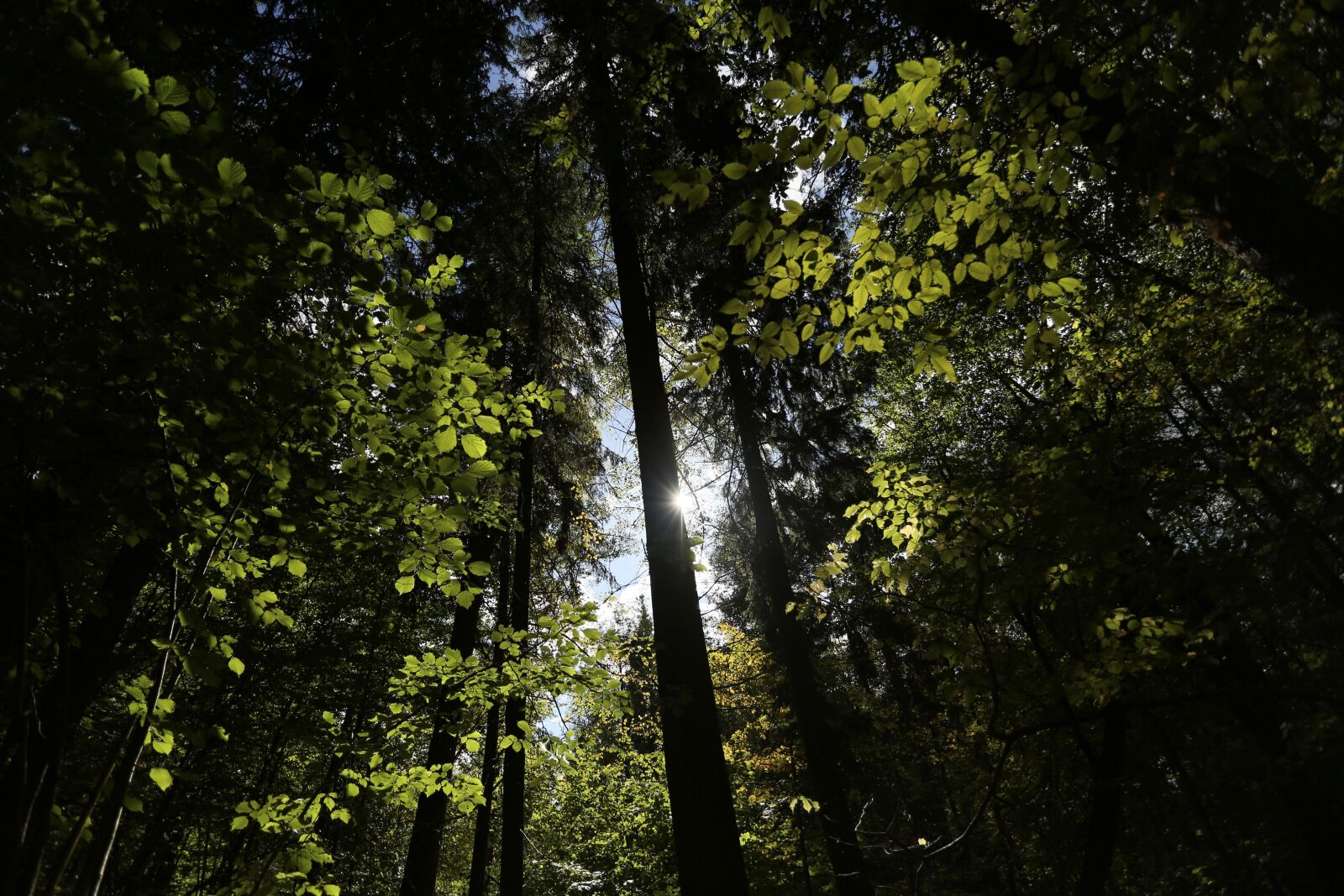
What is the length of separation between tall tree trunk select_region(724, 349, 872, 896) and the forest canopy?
7 centimetres

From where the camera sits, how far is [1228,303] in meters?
6.11

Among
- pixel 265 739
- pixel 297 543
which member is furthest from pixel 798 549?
pixel 297 543

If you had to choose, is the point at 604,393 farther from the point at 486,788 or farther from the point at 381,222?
the point at 381,222

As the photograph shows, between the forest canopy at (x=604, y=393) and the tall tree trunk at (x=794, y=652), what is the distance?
0.23 ft

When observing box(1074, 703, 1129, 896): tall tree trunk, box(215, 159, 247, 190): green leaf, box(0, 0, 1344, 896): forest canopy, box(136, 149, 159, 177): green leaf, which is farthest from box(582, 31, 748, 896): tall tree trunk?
box(1074, 703, 1129, 896): tall tree trunk

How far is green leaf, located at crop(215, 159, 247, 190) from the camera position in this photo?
1.82 m

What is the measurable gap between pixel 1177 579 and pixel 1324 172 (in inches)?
89.3

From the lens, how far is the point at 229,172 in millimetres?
1836

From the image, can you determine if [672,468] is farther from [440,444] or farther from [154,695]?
[154,695]

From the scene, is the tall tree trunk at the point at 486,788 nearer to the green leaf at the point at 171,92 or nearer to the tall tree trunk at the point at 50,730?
the tall tree trunk at the point at 50,730

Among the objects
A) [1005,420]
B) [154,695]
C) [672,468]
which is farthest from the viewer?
[1005,420]

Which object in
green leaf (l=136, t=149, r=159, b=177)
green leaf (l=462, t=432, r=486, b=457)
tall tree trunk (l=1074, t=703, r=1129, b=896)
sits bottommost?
tall tree trunk (l=1074, t=703, r=1129, b=896)

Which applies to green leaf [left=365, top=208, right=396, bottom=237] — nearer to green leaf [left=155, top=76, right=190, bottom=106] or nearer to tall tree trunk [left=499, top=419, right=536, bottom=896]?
green leaf [left=155, top=76, right=190, bottom=106]

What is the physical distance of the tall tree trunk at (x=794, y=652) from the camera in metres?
7.12
